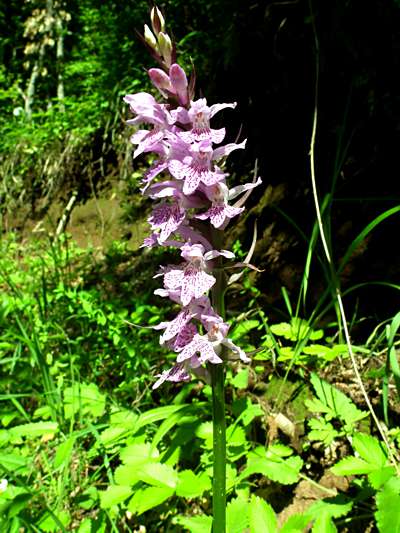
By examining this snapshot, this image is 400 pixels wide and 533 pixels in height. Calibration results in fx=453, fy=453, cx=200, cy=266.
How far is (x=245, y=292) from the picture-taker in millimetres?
2838

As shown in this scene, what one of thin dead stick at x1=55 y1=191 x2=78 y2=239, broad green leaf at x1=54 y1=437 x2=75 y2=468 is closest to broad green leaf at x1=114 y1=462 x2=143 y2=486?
broad green leaf at x1=54 y1=437 x2=75 y2=468

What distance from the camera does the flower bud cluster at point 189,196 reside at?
1127 mm

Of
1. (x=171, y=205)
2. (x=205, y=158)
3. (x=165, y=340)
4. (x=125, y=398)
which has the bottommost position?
(x=125, y=398)

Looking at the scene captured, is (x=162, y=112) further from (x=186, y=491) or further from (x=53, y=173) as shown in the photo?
(x=53, y=173)

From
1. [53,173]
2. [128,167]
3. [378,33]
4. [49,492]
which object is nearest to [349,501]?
[49,492]

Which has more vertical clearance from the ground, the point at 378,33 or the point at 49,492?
the point at 378,33

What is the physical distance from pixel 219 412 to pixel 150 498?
22.3 inches

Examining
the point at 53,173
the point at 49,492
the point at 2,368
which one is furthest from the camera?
the point at 53,173

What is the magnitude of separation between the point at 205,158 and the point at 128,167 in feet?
14.1

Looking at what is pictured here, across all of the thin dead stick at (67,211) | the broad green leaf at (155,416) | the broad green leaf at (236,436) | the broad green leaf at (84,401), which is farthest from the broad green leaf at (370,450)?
the thin dead stick at (67,211)

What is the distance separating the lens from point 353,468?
1411 millimetres

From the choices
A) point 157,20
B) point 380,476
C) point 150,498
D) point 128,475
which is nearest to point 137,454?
point 128,475

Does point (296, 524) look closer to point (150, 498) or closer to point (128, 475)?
point (150, 498)

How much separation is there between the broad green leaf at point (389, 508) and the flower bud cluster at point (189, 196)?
1.78 ft
